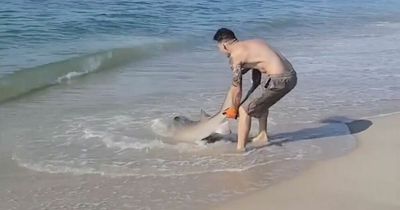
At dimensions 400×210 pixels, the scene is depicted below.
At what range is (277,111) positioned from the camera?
29.6 feet

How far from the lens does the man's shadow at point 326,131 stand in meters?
7.79

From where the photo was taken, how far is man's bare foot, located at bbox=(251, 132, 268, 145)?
757 cm

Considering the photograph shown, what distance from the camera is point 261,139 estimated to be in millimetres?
7586

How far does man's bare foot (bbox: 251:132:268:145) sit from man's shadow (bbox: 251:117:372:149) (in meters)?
0.06

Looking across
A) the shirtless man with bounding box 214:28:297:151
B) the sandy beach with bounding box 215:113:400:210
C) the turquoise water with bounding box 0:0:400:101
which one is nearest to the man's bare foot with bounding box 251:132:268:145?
the shirtless man with bounding box 214:28:297:151

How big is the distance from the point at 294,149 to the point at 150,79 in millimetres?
4184

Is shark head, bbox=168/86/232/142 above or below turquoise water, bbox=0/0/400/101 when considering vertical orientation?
above

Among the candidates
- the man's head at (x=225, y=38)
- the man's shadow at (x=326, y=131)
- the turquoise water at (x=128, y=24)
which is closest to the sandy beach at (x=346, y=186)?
the man's shadow at (x=326, y=131)

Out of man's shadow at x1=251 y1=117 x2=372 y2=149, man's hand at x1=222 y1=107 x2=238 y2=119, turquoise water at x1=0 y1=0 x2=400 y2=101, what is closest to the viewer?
man's hand at x1=222 y1=107 x2=238 y2=119

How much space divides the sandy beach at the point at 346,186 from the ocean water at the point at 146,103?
190mm

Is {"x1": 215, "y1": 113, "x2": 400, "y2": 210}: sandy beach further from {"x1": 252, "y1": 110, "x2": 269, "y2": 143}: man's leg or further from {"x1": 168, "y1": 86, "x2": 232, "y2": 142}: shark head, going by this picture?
{"x1": 168, "y1": 86, "x2": 232, "y2": 142}: shark head

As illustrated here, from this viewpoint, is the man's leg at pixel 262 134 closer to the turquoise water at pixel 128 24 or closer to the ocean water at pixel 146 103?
the ocean water at pixel 146 103

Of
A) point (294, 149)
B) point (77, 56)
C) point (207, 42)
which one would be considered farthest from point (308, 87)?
point (207, 42)

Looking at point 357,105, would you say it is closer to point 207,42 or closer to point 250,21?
point 207,42
